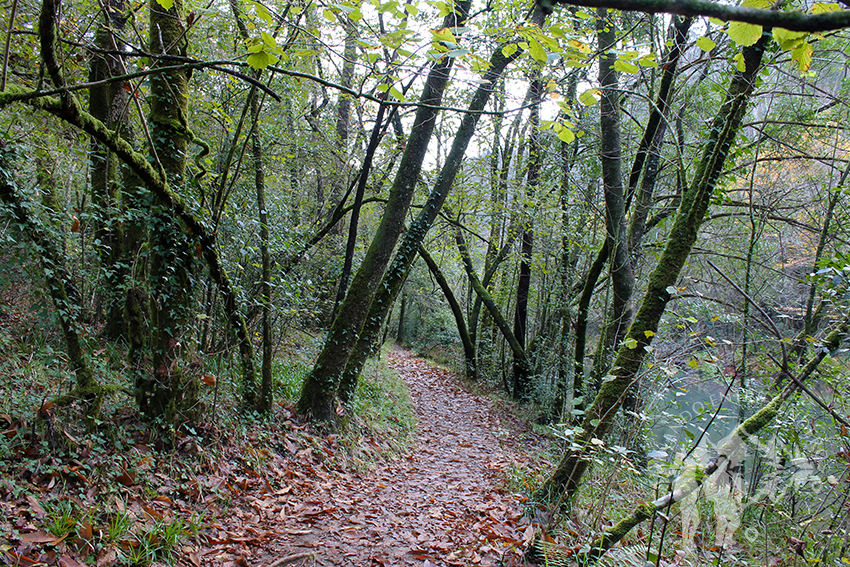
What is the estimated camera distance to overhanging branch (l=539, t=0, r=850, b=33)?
1.88ft

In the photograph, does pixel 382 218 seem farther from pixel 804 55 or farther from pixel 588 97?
pixel 804 55

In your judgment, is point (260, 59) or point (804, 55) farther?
point (260, 59)

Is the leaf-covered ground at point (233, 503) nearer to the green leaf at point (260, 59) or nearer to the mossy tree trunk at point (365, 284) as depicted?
the mossy tree trunk at point (365, 284)

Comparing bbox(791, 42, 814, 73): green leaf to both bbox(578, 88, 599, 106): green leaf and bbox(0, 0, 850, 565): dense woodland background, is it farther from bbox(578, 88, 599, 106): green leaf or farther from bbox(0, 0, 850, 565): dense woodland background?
bbox(578, 88, 599, 106): green leaf

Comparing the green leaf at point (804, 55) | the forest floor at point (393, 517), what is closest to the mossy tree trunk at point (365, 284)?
→ the forest floor at point (393, 517)

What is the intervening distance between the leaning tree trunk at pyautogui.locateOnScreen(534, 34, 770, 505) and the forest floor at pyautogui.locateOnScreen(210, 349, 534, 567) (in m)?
0.84

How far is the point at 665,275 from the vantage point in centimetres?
355

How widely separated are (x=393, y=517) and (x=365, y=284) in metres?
3.07

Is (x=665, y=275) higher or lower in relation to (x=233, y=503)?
higher

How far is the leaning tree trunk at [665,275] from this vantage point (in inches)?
134

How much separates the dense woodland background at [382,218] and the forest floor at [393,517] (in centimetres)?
59

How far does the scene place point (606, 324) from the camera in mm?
7039

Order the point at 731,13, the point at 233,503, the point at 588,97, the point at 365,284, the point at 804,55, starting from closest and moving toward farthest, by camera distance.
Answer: the point at 731,13, the point at 804,55, the point at 588,97, the point at 233,503, the point at 365,284

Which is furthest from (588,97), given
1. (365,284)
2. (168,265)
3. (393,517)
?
(365,284)
